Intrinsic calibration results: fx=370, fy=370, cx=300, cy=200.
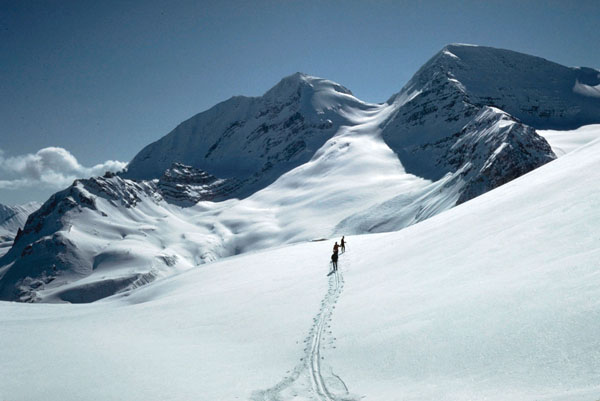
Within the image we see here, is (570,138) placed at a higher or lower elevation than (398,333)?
higher

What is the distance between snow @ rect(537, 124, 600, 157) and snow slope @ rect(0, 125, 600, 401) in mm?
136170

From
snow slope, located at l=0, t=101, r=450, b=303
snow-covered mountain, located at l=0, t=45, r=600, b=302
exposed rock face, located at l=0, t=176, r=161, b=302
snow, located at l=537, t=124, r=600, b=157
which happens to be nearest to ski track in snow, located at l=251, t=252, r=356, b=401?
snow-covered mountain, located at l=0, t=45, r=600, b=302

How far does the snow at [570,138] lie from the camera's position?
136m

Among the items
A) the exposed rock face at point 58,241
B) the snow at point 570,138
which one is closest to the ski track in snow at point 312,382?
the exposed rock face at point 58,241

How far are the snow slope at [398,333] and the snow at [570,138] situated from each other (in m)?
136

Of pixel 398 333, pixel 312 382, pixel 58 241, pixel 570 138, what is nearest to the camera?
pixel 312 382

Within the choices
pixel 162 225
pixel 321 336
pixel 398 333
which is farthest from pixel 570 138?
pixel 398 333

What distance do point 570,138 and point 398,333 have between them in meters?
184

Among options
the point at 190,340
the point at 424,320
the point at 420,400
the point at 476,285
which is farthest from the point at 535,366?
the point at 190,340

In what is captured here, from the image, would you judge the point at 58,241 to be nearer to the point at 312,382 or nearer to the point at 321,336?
the point at 321,336

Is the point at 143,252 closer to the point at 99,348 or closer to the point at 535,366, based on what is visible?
the point at 99,348

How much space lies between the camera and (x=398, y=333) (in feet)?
32.1

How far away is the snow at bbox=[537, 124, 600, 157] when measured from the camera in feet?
446

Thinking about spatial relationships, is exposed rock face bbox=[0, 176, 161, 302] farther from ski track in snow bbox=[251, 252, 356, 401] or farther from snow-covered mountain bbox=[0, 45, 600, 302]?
ski track in snow bbox=[251, 252, 356, 401]
